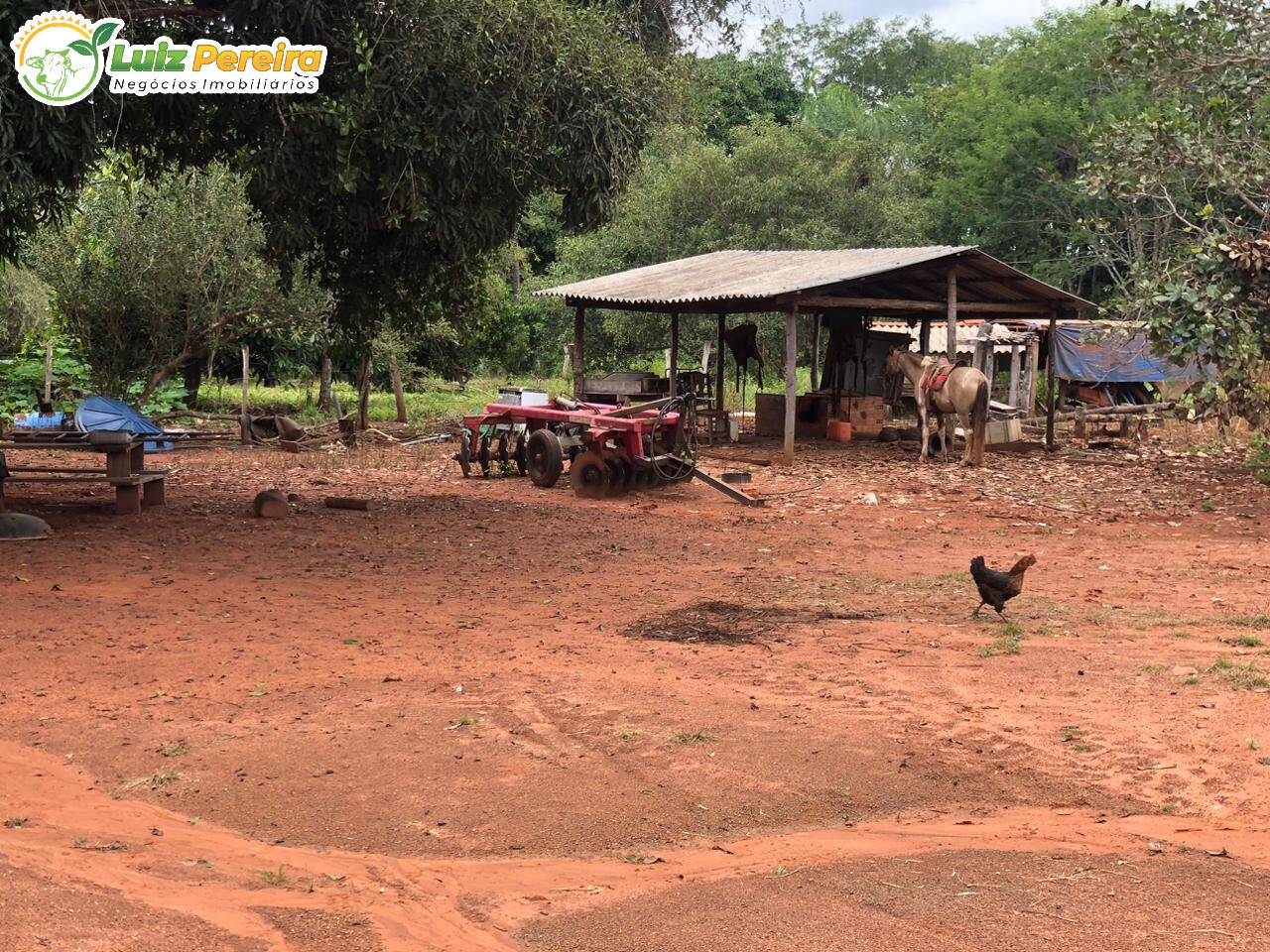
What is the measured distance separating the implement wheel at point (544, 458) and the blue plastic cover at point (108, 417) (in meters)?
5.41

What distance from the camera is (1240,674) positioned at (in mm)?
7133

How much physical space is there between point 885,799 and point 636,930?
5.26ft

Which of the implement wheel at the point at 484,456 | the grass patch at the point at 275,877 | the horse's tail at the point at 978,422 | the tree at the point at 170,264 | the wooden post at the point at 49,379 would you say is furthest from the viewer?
the wooden post at the point at 49,379

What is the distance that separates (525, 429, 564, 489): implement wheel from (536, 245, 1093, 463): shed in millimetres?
4240

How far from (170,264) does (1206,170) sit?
15.5m

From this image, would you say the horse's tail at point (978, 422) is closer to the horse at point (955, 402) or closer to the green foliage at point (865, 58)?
the horse at point (955, 402)

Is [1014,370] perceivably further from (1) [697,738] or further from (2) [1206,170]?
(1) [697,738]

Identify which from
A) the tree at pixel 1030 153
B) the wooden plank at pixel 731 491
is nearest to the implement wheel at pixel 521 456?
the wooden plank at pixel 731 491

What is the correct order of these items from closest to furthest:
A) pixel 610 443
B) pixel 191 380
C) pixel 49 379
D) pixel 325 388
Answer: pixel 610 443 → pixel 49 379 → pixel 325 388 → pixel 191 380

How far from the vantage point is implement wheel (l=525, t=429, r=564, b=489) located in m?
15.9

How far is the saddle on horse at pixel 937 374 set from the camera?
19.1 metres

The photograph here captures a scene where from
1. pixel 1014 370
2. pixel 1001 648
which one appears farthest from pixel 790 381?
pixel 1014 370

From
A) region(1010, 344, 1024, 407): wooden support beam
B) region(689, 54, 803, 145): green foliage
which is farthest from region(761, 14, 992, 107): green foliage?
region(1010, 344, 1024, 407): wooden support beam

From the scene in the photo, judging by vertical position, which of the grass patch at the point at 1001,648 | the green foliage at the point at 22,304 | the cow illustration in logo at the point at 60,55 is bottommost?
the grass patch at the point at 1001,648
